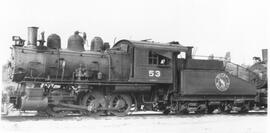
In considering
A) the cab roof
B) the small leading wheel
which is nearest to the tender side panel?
the cab roof

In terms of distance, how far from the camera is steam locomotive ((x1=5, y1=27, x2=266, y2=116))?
45.9 feet

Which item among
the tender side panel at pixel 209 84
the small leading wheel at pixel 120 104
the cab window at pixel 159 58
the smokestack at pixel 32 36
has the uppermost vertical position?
the smokestack at pixel 32 36

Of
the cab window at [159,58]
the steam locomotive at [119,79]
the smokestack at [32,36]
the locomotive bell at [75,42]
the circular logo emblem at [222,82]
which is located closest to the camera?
the steam locomotive at [119,79]

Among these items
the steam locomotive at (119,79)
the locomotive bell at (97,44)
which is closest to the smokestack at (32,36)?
the steam locomotive at (119,79)

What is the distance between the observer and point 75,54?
14961mm

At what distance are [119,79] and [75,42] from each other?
248cm

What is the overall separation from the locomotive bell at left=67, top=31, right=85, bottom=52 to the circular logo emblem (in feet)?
23.2

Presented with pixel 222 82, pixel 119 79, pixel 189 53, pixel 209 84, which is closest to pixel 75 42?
pixel 119 79

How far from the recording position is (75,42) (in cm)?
1512

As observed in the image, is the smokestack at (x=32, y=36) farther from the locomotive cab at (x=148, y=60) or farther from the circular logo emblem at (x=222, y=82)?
the circular logo emblem at (x=222, y=82)

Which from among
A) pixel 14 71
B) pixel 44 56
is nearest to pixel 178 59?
pixel 44 56

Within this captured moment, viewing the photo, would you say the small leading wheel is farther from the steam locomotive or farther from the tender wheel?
the tender wheel

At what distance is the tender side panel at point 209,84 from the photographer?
671 inches

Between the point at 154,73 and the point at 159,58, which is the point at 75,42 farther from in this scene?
the point at 159,58
